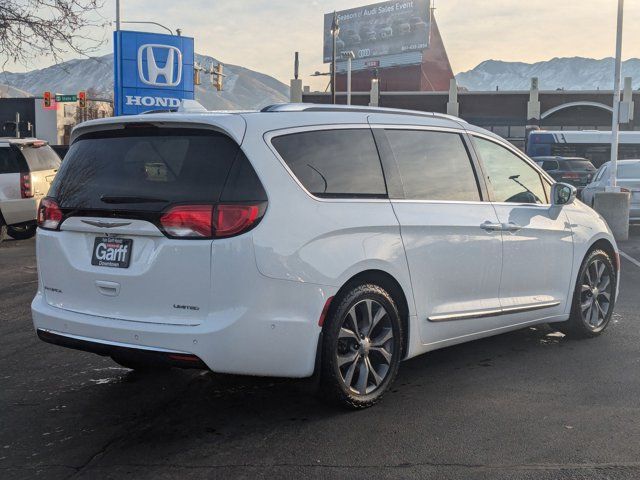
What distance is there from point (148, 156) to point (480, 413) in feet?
7.92

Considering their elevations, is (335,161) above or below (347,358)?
above

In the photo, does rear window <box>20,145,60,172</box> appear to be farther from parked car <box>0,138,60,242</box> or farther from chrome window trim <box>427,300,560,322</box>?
chrome window trim <box>427,300,560,322</box>

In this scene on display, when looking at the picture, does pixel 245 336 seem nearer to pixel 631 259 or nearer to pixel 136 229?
pixel 136 229

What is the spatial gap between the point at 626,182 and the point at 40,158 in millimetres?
12306

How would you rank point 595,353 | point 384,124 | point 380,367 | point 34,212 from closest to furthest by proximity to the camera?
1. point 380,367
2. point 384,124
3. point 595,353
4. point 34,212

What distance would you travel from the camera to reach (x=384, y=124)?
15.9ft

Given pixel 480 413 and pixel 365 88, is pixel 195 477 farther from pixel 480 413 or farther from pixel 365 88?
pixel 365 88

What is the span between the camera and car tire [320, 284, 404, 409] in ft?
13.6

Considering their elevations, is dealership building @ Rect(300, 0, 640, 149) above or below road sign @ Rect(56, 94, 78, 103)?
above

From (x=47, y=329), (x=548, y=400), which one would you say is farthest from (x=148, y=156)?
(x=548, y=400)

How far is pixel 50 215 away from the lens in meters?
4.48

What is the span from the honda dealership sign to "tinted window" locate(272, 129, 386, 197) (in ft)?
53.0

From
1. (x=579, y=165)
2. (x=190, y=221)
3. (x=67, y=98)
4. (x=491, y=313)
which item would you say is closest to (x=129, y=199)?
(x=190, y=221)

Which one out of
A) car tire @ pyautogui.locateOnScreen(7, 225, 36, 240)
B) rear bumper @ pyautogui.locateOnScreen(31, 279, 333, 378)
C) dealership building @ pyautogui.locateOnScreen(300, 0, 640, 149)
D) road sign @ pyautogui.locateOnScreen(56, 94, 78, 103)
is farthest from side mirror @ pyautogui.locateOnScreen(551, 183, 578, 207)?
dealership building @ pyautogui.locateOnScreen(300, 0, 640, 149)
